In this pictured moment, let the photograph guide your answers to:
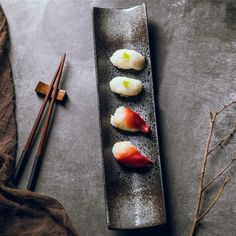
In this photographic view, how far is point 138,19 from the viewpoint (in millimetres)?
2953

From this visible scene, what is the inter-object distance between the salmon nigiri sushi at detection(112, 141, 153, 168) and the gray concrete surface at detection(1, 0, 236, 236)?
0.19 m

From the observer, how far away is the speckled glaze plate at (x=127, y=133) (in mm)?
2510

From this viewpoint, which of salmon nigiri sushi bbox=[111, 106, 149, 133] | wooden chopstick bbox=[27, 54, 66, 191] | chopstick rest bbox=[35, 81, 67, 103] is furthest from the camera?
chopstick rest bbox=[35, 81, 67, 103]

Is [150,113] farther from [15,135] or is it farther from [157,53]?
[15,135]

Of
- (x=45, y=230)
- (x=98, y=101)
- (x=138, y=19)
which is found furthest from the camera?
(x=138, y=19)

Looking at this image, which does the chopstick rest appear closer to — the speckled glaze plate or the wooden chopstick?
the wooden chopstick

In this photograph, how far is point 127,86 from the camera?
2744 millimetres

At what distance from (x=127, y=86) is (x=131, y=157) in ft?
1.44

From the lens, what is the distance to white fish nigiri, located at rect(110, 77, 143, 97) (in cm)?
275

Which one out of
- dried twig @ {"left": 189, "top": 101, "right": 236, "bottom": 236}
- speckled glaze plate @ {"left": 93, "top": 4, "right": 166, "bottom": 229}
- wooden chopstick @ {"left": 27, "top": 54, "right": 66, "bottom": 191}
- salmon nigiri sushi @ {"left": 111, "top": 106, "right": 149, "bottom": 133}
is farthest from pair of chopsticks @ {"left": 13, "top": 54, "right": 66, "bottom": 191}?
dried twig @ {"left": 189, "top": 101, "right": 236, "bottom": 236}

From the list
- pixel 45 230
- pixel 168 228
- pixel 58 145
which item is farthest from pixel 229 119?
pixel 45 230

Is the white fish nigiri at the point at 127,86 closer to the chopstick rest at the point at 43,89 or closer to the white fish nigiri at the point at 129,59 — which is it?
the white fish nigiri at the point at 129,59

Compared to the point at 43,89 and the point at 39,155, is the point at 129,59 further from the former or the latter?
the point at 39,155

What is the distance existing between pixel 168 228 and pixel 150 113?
0.67 meters
